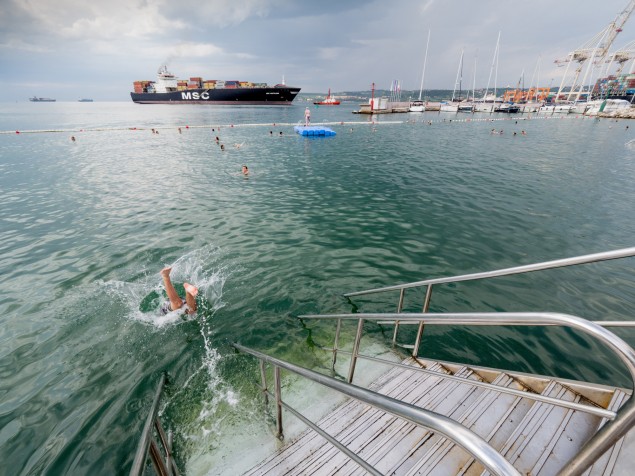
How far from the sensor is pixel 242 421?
4.55 m

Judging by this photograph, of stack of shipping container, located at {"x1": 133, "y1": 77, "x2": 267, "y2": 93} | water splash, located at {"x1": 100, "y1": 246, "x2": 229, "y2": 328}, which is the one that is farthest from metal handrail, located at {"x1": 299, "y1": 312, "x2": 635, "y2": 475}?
stack of shipping container, located at {"x1": 133, "y1": 77, "x2": 267, "y2": 93}

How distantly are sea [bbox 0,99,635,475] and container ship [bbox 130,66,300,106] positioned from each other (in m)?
104

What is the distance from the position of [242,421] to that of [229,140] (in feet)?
120

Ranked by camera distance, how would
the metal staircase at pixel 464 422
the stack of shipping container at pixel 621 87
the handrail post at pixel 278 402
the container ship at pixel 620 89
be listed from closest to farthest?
the metal staircase at pixel 464 422 < the handrail post at pixel 278 402 < the container ship at pixel 620 89 < the stack of shipping container at pixel 621 87

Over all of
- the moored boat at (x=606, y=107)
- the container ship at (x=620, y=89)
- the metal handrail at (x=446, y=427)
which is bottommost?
the moored boat at (x=606, y=107)

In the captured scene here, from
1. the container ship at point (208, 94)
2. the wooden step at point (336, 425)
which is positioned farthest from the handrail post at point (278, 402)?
the container ship at point (208, 94)

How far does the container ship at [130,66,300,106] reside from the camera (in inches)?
4299

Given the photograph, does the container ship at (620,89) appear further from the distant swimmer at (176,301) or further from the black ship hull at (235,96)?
the distant swimmer at (176,301)

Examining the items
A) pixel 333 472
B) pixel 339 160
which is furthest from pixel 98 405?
pixel 339 160

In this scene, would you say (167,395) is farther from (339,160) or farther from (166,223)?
(339,160)

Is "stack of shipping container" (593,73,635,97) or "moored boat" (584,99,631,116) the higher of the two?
"stack of shipping container" (593,73,635,97)

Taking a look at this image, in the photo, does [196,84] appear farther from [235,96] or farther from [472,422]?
[472,422]

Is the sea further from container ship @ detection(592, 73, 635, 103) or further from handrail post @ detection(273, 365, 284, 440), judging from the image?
container ship @ detection(592, 73, 635, 103)

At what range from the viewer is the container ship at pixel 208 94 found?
10919cm
